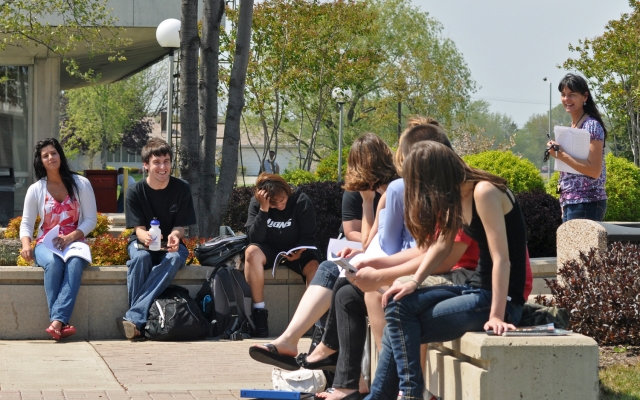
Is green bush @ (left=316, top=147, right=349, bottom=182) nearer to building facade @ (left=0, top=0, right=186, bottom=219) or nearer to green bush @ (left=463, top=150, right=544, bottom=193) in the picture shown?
building facade @ (left=0, top=0, right=186, bottom=219)

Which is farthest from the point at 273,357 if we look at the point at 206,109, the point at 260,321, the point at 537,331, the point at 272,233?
the point at 206,109

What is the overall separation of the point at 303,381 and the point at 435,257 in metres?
1.43

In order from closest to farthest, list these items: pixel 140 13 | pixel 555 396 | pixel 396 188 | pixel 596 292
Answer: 1. pixel 555 396
2. pixel 396 188
3. pixel 596 292
4. pixel 140 13

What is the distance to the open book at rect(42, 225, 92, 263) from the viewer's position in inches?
299

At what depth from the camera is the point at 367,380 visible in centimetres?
546

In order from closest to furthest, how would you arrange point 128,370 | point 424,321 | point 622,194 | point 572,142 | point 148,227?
point 424,321
point 128,370
point 572,142
point 148,227
point 622,194

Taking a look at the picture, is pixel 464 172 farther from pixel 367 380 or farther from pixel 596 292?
pixel 596 292

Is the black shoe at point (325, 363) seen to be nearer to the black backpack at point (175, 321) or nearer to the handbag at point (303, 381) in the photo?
the handbag at point (303, 381)

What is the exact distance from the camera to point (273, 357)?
18.1 ft

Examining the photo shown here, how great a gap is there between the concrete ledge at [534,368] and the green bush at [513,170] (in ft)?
32.0

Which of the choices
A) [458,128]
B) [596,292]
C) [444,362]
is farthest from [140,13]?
[458,128]

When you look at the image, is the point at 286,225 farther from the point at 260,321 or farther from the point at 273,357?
the point at 273,357

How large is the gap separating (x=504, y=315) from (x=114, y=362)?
3.41 m

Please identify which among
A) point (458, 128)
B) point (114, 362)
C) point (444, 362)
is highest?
point (458, 128)
